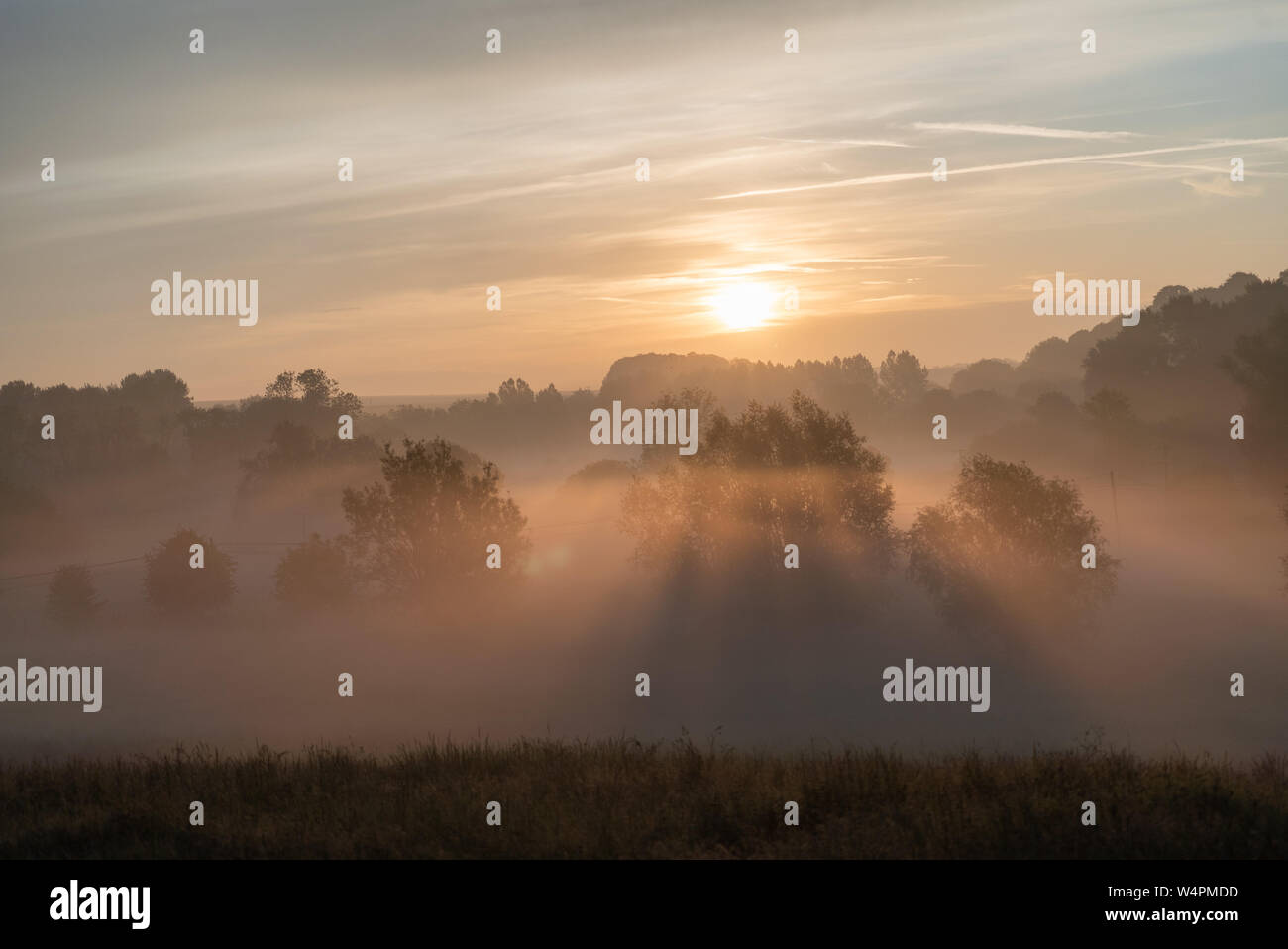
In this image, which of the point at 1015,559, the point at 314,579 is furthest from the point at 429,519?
the point at 1015,559

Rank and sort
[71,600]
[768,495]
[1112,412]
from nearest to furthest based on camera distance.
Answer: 1. [768,495]
2. [71,600]
3. [1112,412]

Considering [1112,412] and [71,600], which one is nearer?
[71,600]

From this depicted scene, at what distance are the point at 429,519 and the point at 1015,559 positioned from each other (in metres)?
43.9

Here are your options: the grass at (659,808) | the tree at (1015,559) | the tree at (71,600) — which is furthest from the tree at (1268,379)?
the tree at (71,600)

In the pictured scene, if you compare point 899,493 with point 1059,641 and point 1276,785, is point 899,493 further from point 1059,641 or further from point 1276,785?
point 1276,785

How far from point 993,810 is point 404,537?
72798 millimetres

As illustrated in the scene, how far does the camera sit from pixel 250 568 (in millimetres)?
153375

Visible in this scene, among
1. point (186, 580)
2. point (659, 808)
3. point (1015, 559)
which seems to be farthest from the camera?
point (186, 580)

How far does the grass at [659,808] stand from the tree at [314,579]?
86189 millimetres

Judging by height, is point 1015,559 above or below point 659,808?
above

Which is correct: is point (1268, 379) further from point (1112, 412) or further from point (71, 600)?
point (71, 600)

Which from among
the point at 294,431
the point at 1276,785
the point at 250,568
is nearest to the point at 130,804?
the point at 1276,785

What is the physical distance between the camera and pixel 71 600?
123 metres

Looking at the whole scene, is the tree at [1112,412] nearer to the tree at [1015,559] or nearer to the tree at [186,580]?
the tree at [1015,559]
